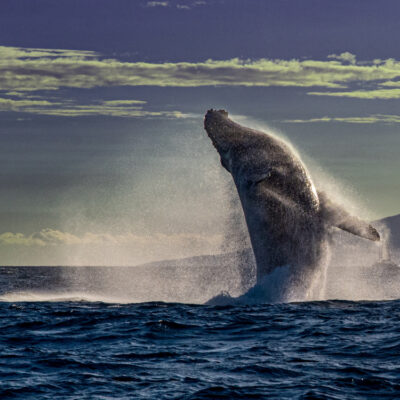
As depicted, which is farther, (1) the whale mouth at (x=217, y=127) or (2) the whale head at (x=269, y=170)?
(1) the whale mouth at (x=217, y=127)

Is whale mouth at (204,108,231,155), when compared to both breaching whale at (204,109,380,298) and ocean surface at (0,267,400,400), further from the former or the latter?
ocean surface at (0,267,400,400)

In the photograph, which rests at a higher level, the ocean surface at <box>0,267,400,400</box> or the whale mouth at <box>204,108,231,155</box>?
the whale mouth at <box>204,108,231,155</box>

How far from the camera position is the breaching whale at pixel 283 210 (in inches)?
729

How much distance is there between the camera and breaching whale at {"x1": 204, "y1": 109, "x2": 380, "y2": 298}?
60.7 ft

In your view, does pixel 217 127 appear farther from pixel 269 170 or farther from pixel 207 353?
pixel 207 353

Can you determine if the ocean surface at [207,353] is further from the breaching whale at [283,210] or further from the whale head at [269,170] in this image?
the whale head at [269,170]

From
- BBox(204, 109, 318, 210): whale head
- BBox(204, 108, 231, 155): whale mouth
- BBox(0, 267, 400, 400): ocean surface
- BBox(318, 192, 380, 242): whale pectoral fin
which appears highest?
BBox(204, 108, 231, 155): whale mouth

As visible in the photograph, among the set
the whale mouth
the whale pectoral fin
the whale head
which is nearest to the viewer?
the whale pectoral fin

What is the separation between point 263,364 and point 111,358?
9.25ft

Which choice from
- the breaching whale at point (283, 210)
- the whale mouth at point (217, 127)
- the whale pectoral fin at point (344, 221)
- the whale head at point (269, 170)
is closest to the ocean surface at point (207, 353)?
the breaching whale at point (283, 210)

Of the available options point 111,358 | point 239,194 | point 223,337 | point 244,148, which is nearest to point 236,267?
point 239,194

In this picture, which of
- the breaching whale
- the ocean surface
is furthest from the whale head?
the ocean surface

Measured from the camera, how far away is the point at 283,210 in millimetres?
18719

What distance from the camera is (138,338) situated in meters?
14.3
